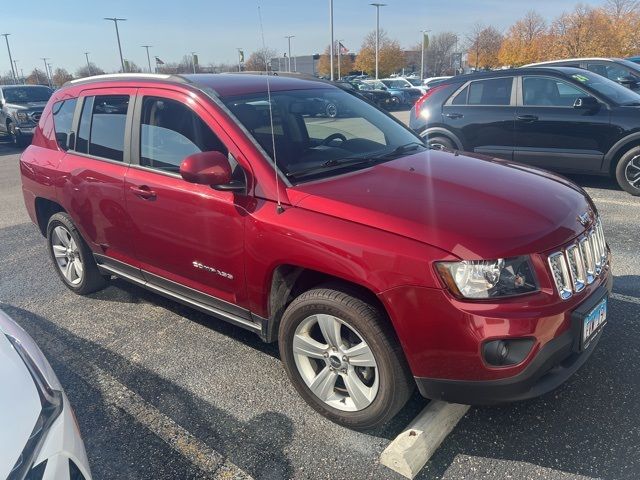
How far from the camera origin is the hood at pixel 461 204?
228 cm

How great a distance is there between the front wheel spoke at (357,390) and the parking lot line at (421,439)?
0.23m

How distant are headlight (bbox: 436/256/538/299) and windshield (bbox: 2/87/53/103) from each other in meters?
18.0

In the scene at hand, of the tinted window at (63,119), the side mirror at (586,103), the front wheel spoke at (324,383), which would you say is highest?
the tinted window at (63,119)

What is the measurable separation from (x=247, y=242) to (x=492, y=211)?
1.28 meters

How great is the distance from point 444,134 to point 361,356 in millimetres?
6313

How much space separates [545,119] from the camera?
7.29 meters

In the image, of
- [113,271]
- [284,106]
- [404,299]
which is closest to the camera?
[404,299]

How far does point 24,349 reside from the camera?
2.10 metres

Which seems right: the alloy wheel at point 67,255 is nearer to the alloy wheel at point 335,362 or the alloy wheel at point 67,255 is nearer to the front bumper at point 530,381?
the alloy wheel at point 335,362

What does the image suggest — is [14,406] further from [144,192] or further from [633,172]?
[633,172]

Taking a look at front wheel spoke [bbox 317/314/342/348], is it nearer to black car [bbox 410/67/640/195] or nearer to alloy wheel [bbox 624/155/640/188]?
black car [bbox 410/67/640/195]

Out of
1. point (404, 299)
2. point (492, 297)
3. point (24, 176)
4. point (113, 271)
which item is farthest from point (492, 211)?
point (24, 176)

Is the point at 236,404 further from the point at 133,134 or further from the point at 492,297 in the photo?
the point at 133,134

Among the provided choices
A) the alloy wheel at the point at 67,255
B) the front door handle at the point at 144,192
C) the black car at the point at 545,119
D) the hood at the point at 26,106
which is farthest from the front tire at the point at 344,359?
the hood at the point at 26,106
